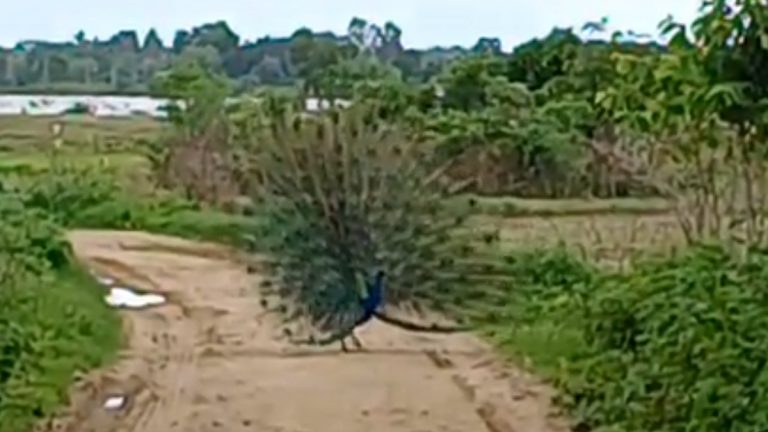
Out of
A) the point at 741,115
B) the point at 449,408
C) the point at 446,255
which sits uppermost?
the point at 741,115

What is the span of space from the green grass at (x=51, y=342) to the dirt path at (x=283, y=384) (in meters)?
0.13

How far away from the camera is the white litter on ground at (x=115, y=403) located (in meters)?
8.30

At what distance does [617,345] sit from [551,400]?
55cm

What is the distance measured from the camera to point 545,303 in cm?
1116

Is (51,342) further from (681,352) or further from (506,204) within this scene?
(506,204)

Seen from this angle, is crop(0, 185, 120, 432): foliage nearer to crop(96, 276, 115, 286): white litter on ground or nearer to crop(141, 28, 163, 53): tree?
crop(96, 276, 115, 286): white litter on ground

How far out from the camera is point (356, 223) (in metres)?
8.05

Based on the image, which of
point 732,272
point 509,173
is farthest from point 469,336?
point 509,173

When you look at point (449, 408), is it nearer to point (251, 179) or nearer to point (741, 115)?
point (251, 179)

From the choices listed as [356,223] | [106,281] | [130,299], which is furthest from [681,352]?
[106,281]

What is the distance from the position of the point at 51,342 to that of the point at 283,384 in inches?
52.7

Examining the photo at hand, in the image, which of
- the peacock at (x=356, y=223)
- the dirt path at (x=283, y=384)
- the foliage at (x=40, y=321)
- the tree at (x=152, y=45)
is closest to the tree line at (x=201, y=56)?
the tree at (x=152, y=45)

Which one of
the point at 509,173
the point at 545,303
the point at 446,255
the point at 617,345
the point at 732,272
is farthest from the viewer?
the point at 509,173

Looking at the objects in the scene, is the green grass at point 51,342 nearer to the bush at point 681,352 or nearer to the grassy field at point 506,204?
the grassy field at point 506,204
